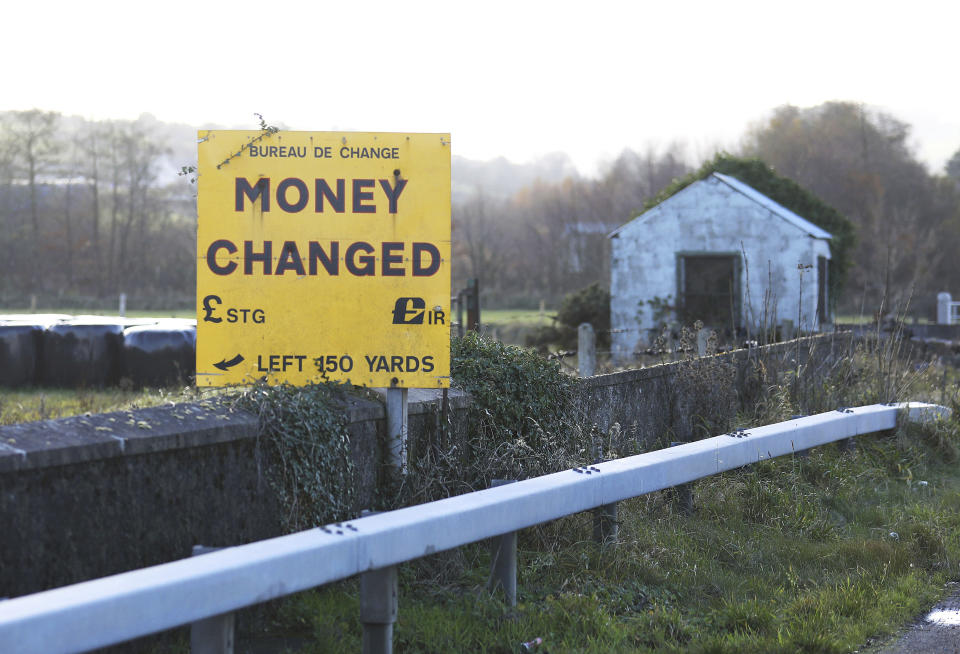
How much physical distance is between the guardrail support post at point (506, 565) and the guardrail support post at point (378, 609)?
93cm

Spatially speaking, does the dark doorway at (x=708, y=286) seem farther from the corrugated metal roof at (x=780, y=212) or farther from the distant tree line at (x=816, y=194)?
the distant tree line at (x=816, y=194)

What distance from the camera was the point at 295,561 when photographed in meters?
3.47

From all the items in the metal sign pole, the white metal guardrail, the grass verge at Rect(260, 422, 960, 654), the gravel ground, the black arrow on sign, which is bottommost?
the gravel ground

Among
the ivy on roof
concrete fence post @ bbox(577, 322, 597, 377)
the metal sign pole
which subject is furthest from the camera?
the ivy on roof

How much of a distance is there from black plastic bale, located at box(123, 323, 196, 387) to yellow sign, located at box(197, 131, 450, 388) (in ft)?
37.1

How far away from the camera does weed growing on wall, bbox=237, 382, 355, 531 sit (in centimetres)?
457

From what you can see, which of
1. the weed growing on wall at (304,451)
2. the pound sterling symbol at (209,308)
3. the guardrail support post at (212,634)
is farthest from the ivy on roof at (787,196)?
the guardrail support post at (212,634)

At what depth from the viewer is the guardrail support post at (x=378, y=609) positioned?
381cm

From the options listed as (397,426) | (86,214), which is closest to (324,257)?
(397,426)

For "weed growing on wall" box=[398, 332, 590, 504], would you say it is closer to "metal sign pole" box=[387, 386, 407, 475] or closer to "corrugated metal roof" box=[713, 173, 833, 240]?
"metal sign pole" box=[387, 386, 407, 475]

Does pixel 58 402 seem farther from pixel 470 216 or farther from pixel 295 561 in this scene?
pixel 470 216

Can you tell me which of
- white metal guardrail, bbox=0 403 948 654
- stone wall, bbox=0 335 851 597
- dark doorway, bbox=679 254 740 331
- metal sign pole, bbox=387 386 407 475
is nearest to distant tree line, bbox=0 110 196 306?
dark doorway, bbox=679 254 740 331

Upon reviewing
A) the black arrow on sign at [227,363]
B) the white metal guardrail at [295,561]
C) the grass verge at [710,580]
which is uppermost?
the black arrow on sign at [227,363]

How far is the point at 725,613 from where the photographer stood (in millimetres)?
4715
